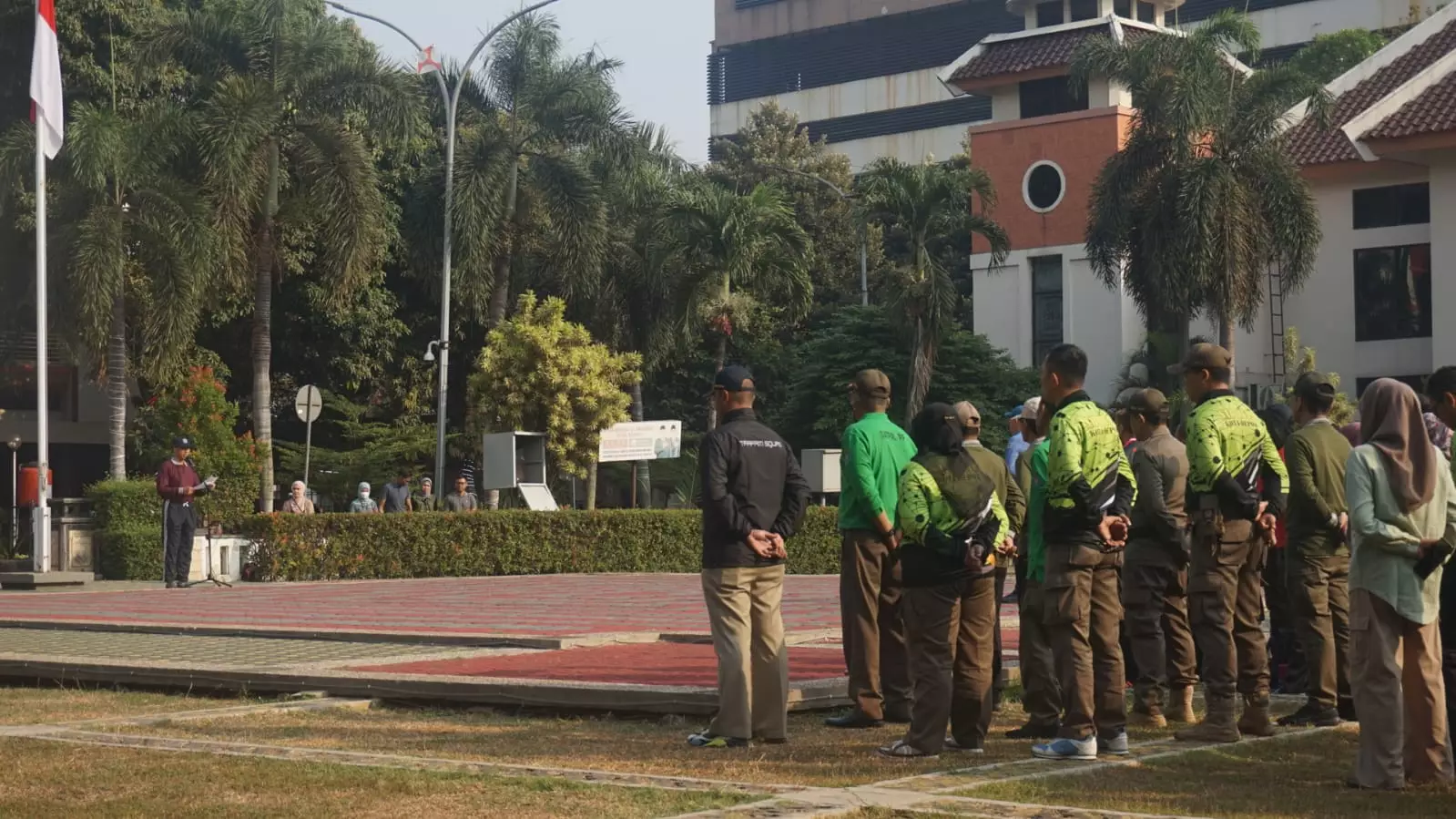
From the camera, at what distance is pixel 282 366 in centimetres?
4588

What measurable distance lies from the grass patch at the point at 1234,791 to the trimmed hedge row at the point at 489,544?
20.5 m

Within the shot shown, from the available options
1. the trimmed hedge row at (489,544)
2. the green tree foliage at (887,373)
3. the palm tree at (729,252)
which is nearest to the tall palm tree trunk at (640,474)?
the palm tree at (729,252)

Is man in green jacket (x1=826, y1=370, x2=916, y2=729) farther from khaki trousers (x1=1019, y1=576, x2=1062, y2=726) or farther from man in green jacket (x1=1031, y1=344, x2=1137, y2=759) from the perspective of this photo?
man in green jacket (x1=1031, y1=344, x2=1137, y2=759)

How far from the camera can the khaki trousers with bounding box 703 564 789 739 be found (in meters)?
9.18

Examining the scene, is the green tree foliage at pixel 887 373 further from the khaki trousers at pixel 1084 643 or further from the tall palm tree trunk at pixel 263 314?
the khaki trousers at pixel 1084 643

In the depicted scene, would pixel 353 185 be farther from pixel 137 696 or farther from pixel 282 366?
pixel 137 696

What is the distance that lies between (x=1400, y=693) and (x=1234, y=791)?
2.76 feet

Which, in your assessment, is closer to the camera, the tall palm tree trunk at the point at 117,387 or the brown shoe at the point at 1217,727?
the brown shoe at the point at 1217,727

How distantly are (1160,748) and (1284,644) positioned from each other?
2881 mm

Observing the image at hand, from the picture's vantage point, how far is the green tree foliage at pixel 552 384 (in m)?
39.1

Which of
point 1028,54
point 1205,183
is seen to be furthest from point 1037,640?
point 1028,54

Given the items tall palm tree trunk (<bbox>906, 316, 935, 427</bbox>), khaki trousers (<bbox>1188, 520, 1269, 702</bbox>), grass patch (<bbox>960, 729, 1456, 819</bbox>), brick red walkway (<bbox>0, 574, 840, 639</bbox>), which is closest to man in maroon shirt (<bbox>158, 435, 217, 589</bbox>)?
brick red walkway (<bbox>0, 574, 840, 639</bbox>)

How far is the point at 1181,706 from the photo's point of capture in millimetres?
10219

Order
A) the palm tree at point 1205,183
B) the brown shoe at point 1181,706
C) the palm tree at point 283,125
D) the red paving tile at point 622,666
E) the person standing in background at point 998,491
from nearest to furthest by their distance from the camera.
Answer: the person standing in background at point 998,491
the brown shoe at point 1181,706
the red paving tile at point 622,666
the palm tree at point 283,125
the palm tree at point 1205,183
